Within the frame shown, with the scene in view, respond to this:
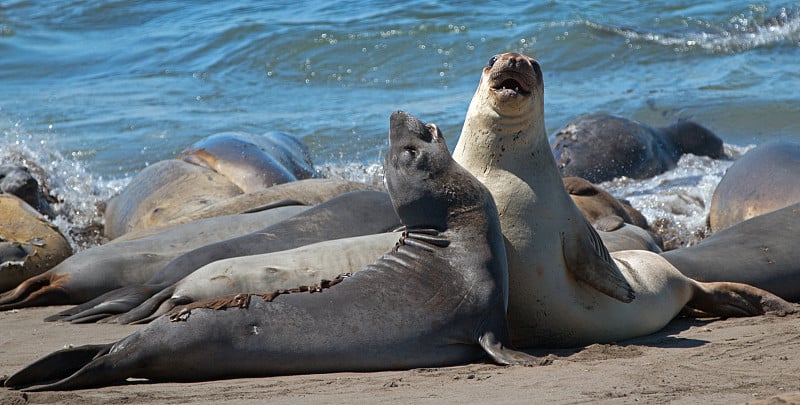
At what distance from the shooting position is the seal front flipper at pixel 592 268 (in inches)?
199

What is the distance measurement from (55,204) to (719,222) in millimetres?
5450

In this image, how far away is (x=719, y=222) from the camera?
8.43 m

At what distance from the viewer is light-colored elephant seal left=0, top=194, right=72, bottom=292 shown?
23.7ft

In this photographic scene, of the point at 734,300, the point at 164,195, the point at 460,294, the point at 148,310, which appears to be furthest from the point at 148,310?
the point at 164,195

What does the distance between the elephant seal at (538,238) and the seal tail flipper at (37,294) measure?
277 centimetres

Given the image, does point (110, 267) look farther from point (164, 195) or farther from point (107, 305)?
point (164, 195)

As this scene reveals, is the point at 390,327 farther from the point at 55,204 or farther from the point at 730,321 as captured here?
the point at 55,204

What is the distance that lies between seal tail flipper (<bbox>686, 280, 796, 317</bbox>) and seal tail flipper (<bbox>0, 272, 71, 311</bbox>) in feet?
11.8

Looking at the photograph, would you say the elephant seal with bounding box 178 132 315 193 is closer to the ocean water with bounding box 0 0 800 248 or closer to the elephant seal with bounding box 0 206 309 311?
the ocean water with bounding box 0 0 800 248

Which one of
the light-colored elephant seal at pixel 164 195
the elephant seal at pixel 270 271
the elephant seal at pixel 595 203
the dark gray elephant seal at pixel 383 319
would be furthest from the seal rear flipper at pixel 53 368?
the elephant seal at pixel 595 203

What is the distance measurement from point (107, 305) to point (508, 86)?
8.07 ft

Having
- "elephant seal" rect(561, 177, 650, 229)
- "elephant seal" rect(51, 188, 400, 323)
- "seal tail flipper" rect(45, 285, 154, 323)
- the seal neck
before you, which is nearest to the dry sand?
the seal neck

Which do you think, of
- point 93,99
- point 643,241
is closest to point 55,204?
point 643,241

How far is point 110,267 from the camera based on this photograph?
22.4 feet
